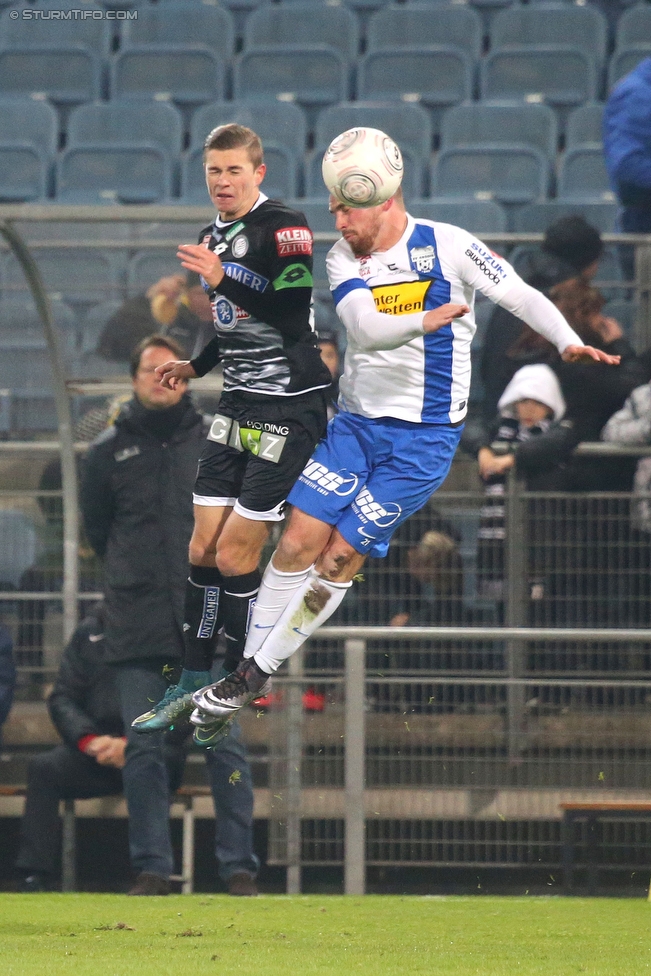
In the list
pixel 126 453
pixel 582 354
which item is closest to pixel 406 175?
pixel 126 453

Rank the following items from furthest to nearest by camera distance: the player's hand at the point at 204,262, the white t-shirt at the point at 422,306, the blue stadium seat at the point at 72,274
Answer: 1. the blue stadium seat at the point at 72,274
2. the white t-shirt at the point at 422,306
3. the player's hand at the point at 204,262

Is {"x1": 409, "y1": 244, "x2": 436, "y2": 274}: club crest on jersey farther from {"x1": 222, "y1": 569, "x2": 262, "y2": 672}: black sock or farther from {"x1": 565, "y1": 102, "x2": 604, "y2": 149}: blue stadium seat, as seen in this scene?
{"x1": 565, "y1": 102, "x2": 604, "y2": 149}: blue stadium seat

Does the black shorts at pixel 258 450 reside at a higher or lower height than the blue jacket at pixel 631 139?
lower

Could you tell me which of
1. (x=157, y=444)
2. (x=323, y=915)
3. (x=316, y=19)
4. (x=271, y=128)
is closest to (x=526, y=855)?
(x=323, y=915)

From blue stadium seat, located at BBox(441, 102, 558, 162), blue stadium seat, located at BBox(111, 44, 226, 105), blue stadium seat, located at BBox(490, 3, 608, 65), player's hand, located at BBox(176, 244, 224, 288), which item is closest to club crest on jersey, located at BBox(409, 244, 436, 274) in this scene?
player's hand, located at BBox(176, 244, 224, 288)

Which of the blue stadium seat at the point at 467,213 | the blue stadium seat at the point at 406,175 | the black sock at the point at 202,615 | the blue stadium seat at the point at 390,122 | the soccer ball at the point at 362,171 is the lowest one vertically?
the black sock at the point at 202,615

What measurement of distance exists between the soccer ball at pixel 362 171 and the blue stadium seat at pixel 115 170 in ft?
20.7

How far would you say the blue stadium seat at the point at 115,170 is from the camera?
39.1 feet

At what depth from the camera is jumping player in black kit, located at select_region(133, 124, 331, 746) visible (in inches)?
224

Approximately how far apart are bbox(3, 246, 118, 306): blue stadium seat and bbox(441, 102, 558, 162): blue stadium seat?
484 centimetres

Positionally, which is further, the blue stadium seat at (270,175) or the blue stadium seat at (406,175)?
the blue stadium seat at (270,175)

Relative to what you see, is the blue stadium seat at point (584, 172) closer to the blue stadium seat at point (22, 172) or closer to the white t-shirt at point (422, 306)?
the blue stadium seat at point (22, 172)

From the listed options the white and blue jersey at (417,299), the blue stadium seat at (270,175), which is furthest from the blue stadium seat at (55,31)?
the white and blue jersey at (417,299)

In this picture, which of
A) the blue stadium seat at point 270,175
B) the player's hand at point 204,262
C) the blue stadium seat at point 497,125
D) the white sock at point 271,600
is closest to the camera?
the player's hand at point 204,262
